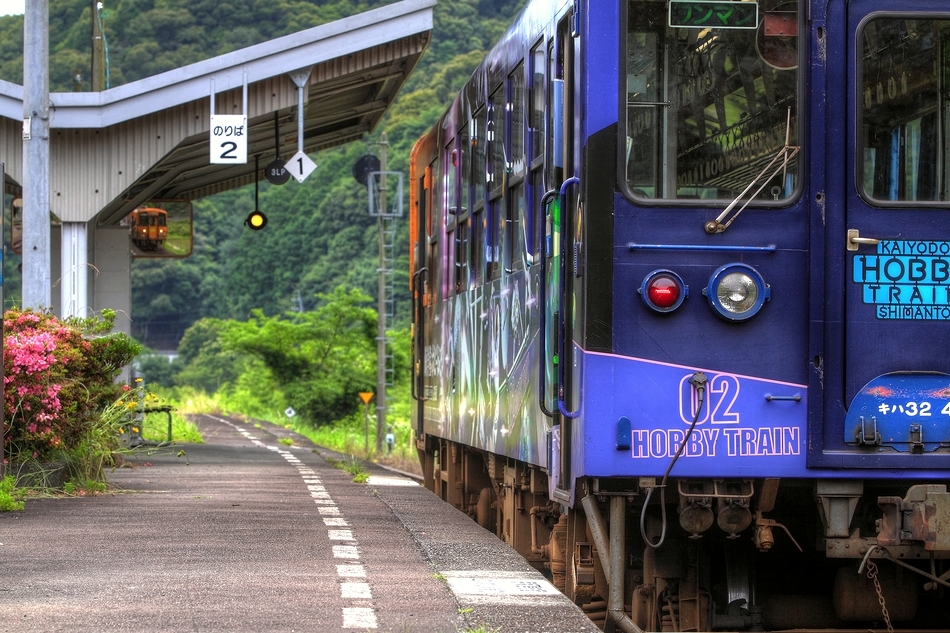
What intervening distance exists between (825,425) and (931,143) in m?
1.29

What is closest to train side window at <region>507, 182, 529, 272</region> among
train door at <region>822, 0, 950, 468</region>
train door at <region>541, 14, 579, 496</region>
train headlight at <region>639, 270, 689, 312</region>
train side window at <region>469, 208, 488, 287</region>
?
train door at <region>541, 14, 579, 496</region>

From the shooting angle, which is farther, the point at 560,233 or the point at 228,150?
the point at 228,150

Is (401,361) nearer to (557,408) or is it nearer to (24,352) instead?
(24,352)

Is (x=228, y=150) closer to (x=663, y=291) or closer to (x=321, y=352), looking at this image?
(x=663, y=291)

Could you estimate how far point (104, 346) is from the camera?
1345cm

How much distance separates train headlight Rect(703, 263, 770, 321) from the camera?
6.36 meters

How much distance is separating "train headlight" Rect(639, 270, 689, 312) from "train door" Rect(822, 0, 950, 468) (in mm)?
664

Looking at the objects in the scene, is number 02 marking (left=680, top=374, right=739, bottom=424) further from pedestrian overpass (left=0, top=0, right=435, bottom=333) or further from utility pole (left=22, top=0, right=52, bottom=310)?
pedestrian overpass (left=0, top=0, right=435, bottom=333)

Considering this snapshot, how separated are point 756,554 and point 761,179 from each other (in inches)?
69.4

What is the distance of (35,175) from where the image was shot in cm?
1457

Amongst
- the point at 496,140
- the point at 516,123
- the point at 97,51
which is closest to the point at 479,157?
the point at 496,140

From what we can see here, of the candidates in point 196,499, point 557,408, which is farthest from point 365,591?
point 196,499

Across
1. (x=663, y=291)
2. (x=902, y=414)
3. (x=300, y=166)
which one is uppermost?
(x=300, y=166)

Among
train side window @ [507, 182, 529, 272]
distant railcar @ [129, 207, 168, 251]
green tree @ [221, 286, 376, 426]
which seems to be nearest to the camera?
train side window @ [507, 182, 529, 272]
